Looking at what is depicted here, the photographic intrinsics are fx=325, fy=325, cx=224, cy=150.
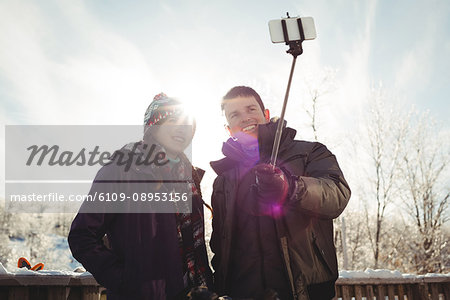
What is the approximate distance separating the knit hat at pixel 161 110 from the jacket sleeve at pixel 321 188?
117cm

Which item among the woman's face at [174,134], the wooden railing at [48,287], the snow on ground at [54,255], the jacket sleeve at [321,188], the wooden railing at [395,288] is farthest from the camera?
the snow on ground at [54,255]

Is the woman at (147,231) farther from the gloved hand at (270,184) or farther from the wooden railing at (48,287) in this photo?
the wooden railing at (48,287)

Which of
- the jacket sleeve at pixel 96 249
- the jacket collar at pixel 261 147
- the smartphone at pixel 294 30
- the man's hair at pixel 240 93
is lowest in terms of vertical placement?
the jacket sleeve at pixel 96 249

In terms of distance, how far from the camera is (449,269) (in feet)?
57.0

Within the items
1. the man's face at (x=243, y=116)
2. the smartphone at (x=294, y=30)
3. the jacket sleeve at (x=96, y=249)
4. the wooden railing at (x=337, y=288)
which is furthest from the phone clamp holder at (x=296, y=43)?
the wooden railing at (x=337, y=288)

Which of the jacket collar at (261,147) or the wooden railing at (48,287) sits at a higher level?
the jacket collar at (261,147)

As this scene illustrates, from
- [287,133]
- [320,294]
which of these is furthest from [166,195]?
[320,294]

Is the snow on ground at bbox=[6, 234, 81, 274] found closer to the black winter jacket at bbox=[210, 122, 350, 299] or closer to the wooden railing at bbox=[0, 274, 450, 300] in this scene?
the wooden railing at bbox=[0, 274, 450, 300]

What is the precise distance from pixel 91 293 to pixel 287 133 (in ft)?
9.37

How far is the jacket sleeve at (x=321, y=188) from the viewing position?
179cm

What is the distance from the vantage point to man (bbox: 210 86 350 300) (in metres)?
1.85

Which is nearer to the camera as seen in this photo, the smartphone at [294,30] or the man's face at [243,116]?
the smartphone at [294,30]

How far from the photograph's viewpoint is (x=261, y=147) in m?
2.37

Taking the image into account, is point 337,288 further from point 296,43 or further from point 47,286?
point 296,43
